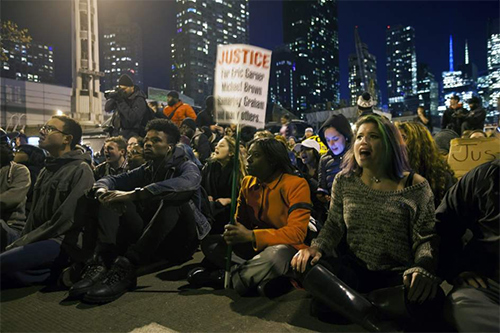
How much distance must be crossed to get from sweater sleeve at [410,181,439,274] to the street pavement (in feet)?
2.43

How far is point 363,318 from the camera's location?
2.37 meters

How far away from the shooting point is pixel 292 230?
321 cm

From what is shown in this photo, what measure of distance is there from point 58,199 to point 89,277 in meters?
0.93

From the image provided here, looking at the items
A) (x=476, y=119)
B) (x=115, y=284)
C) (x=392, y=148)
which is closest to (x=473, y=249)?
(x=392, y=148)

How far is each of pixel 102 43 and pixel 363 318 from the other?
704ft

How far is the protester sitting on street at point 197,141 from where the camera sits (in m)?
7.90

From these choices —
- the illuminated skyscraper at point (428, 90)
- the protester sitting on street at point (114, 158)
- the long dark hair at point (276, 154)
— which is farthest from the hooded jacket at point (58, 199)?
the illuminated skyscraper at point (428, 90)

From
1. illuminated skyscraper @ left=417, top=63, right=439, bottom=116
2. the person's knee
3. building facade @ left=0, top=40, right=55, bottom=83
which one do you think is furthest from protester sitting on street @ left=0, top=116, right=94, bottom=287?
illuminated skyscraper @ left=417, top=63, right=439, bottom=116

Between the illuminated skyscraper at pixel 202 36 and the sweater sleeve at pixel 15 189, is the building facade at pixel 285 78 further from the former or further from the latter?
the sweater sleeve at pixel 15 189

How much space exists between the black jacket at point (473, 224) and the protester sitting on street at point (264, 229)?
1.14 m

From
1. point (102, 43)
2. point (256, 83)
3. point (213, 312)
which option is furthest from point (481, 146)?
point (102, 43)

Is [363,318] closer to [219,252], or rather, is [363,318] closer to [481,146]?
[219,252]

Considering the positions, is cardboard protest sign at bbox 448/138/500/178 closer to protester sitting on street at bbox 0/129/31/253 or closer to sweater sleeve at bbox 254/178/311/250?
sweater sleeve at bbox 254/178/311/250

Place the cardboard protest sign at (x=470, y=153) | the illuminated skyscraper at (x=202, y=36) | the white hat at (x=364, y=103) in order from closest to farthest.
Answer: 1. the cardboard protest sign at (x=470, y=153)
2. the white hat at (x=364, y=103)
3. the illuminated skyscraper at (x=202, y=36)
